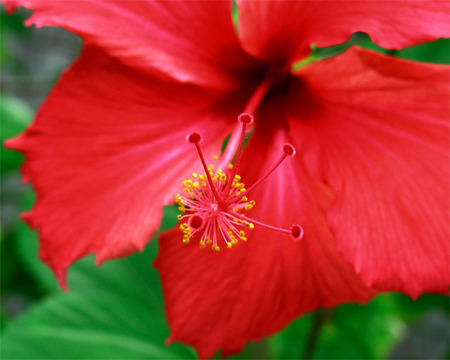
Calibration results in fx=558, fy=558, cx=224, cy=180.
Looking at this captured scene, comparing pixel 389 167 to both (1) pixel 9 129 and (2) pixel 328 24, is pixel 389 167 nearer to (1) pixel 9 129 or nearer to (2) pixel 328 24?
(2) pixel 328 24

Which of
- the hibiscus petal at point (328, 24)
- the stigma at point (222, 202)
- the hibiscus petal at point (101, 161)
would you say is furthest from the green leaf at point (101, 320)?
the hibiscus petal at point (328, 24)

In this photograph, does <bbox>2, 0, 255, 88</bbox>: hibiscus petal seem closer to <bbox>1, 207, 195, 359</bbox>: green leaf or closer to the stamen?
the stamen

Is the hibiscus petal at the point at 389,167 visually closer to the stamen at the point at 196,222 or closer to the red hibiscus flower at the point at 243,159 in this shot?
the red hibiscus flower at the point at 243,159

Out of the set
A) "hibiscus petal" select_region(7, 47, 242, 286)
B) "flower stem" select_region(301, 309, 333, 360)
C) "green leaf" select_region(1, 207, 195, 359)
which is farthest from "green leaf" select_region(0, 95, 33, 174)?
"flower stem" select_region(301, 309, 333, 360)

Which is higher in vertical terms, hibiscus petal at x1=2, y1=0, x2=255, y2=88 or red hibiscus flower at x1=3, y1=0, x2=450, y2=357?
hibiscus petal at x1=2, y1=0, x2=255, y2=88

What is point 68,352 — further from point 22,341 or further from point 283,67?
point 283,67

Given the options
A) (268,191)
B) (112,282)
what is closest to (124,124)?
(268,191)
